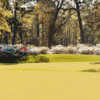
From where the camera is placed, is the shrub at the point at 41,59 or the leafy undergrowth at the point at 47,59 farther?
the shrub at the point at 41,59

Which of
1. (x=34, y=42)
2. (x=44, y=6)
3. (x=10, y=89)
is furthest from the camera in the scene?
(x=34, y=42)

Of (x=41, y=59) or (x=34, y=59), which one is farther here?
(x=41, y=59)

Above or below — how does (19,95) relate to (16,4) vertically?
below

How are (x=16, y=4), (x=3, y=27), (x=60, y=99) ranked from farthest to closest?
(x=16, y=4)
(x=3, y=27)
(x=60, y=99)

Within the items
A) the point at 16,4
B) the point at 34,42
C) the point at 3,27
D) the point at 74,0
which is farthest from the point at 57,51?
the point at 34,42

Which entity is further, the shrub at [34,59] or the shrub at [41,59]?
the shrub at [41,59]

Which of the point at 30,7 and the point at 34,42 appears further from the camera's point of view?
the point at 34,42

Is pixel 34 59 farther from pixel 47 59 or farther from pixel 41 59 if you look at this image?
pixel 47 59

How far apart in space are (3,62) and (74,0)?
788 inches

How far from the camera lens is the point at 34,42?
6019 centimetres

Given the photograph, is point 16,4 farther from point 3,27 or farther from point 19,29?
point 3,27

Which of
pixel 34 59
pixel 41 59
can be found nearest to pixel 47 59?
pixel 41 59

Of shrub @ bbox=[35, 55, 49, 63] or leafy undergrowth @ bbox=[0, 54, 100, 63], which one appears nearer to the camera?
leafy undergrowth @ bbox=[0, 54, 100, 63]

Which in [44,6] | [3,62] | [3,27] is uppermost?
[44,6]
